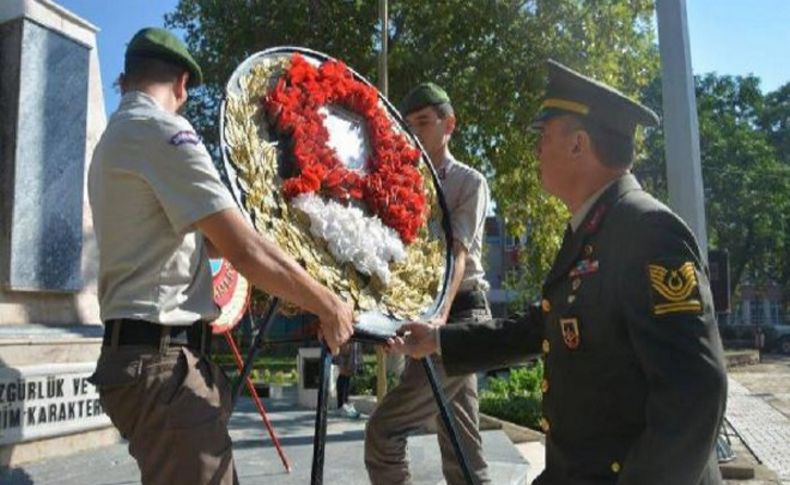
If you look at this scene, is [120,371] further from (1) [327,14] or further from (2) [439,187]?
(1) [327,14]

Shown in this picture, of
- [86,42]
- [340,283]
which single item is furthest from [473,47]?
[340,283]

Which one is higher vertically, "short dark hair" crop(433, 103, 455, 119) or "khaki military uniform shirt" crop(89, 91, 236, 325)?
"short dark hair" crop(433, 103, 455, 119)

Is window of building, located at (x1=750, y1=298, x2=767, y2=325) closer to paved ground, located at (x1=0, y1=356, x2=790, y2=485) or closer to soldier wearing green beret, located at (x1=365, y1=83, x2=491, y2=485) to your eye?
paved ground, located at (x1=0, y1=356, x2=790, y2=485)

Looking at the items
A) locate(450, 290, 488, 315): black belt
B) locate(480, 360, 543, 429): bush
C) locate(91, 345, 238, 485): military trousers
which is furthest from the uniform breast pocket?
locate(480, 360, 543, 429): bush

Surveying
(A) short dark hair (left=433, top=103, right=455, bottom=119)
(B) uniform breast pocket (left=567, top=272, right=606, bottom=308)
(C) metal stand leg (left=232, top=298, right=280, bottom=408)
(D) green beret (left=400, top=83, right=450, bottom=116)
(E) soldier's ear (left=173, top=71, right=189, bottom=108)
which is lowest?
(C) metal stand leg (left=232, top=298, right=280, bottom=408)

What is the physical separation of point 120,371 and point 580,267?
4.36 ft

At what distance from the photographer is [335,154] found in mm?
3092

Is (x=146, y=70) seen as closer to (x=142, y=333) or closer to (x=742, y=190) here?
(x=142, y=333)

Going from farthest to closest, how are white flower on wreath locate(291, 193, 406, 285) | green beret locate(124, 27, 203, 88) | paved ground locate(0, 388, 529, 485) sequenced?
paved ground locate(0, 388, 529, 485)
white flower on wreath locate(291, 193, 406, 285)
green beret locate(124, 27, 203, 88)

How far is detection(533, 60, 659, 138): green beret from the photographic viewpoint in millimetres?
2264

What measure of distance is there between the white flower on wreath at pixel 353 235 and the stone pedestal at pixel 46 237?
297 centimetres

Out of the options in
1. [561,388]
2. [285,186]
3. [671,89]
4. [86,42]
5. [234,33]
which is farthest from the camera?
[234,33]

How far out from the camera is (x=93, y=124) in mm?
6453

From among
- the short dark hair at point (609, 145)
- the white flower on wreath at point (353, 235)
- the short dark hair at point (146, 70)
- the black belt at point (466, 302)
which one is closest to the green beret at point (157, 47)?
the short dark hair at point (146, 70)
